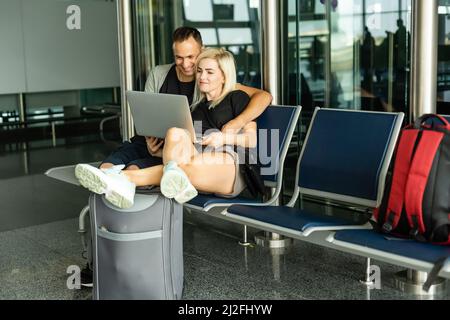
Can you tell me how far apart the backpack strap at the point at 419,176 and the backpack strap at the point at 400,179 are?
0.04 m

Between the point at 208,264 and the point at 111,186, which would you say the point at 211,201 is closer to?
the point at 208,264

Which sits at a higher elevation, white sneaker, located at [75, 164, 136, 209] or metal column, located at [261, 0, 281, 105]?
metal column, located at [261, 0, 281, 105]

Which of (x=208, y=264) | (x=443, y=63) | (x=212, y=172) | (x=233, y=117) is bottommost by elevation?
(x=208, y=264)

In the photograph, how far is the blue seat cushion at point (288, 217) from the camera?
2.73m

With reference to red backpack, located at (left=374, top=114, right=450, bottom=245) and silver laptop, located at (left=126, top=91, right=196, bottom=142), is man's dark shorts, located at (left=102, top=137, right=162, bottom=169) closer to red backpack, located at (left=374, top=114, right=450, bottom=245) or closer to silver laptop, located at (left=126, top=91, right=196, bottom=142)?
silver laptop, located at (left=126, top=91, right=196, bottom=142)

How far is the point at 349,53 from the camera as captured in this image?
4.13 meters

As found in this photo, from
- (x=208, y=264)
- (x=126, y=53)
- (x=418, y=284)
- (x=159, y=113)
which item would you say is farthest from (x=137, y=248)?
(x=126, y=53)

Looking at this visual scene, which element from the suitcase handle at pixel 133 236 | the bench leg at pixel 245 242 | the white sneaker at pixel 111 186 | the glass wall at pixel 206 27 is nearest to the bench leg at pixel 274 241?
the bench leg at pixel 245 242

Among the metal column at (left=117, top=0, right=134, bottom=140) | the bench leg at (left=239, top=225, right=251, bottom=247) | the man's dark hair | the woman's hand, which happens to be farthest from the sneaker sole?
the metal column at (left=117, top=0, right=134, bottom=140)

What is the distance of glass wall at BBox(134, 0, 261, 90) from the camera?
496 centimetres

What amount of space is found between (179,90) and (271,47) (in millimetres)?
609

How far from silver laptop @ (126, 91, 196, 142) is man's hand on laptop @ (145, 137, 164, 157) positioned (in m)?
0.09

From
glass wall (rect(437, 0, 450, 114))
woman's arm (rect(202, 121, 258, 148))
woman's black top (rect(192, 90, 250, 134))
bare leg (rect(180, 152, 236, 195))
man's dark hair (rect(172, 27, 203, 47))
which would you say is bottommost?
bare leg (rect(180, 152, 236, 195))

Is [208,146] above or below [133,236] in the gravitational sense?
above
